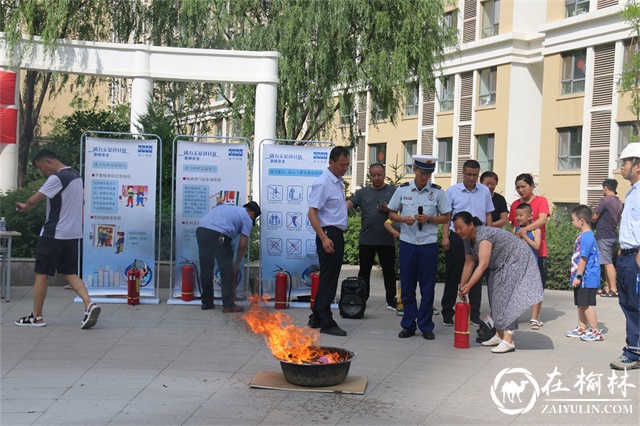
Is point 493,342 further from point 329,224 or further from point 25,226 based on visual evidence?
point 25,226

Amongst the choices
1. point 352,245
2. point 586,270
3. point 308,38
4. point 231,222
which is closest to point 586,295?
point 586,270

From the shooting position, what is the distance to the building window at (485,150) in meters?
38.8

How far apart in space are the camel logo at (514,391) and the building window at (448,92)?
3478 centimetres

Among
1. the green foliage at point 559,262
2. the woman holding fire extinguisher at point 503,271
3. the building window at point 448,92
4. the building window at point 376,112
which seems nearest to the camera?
the woman holding fire extinguisher at point 503,271

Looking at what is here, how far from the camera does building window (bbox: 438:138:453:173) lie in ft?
137

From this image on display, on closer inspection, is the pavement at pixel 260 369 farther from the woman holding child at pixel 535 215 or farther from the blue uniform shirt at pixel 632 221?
the blue uniform shirt at pixel 632 221

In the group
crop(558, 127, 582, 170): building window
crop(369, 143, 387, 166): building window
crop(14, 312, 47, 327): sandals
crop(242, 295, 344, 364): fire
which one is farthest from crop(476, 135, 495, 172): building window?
crop(242, 295, 344, 364): fire

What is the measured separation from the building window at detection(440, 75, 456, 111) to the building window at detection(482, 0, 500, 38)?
294 centimetres

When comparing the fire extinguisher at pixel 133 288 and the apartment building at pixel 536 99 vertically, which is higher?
the apartment building at pixel 536 99

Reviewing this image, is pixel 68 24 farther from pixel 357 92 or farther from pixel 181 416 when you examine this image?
pixel 181 416

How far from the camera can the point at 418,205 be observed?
29.5ft

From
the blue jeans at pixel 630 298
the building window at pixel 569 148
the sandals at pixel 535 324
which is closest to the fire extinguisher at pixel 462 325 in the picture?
the blue jeans at pixel 630 298

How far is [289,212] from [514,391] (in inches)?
210
